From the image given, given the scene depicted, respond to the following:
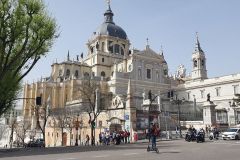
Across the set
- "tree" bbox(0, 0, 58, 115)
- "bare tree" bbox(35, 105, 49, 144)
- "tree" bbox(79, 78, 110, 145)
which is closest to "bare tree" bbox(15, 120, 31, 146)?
"bare tree" bbox(35, 105, 49, 144)

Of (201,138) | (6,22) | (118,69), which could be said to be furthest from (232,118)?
(118,69)

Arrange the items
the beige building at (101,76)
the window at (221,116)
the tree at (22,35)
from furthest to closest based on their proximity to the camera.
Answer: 1. the beige building at (101,76)
2. the window at (221,116)
3. the tree at (22,35)

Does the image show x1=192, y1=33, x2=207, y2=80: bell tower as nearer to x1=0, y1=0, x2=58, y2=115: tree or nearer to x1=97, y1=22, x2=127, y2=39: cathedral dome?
x1=97, y1=22, x2=127, y2=39: cathedral dome

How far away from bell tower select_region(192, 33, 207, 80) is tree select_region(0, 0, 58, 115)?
206 ft

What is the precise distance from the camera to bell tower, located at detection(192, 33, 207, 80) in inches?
3132

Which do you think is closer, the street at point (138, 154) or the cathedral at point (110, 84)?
the street at point (138, 154)

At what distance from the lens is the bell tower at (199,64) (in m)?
79.6

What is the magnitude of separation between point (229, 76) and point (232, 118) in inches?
1216

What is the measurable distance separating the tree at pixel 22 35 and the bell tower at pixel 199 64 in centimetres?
6269

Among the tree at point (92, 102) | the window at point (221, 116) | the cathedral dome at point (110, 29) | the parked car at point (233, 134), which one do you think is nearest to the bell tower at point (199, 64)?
the cathedral dome at point (110, 29)

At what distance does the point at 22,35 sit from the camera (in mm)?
20766

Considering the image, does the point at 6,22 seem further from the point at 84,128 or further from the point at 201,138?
the point at 84,128

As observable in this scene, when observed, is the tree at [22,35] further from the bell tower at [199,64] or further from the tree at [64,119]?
the bell tower at [199,64]

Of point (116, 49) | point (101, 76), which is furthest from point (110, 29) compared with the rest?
point (101, 76)
